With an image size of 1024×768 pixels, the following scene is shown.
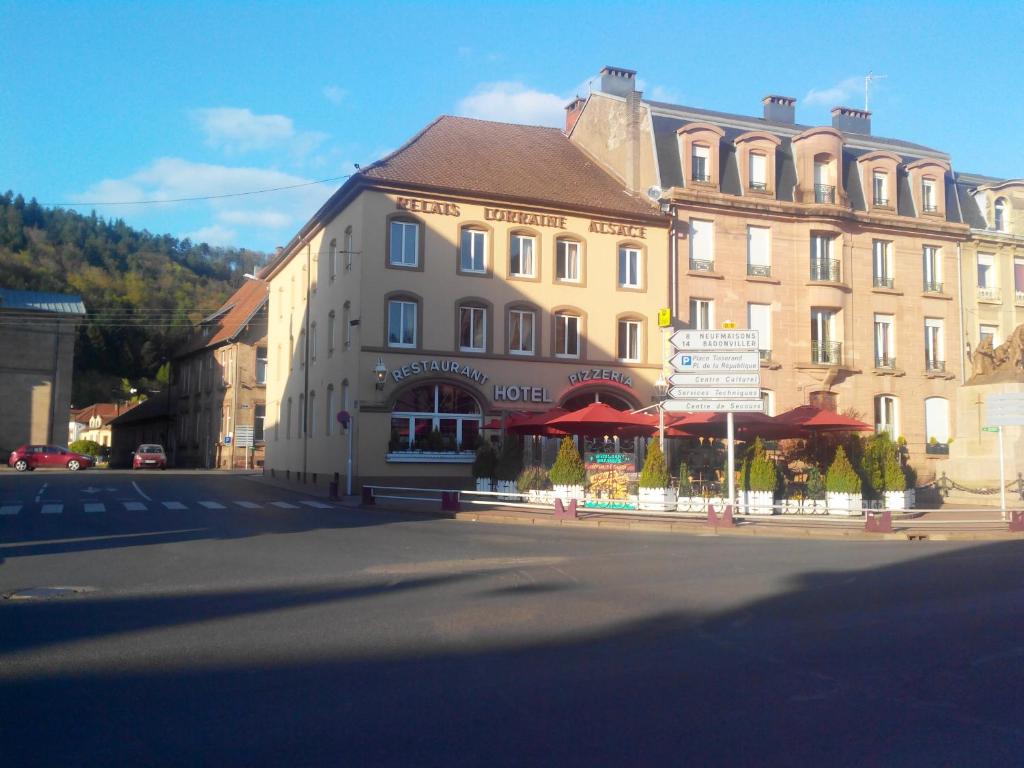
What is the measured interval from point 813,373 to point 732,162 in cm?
871

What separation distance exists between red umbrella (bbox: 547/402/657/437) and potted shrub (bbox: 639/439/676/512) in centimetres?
154

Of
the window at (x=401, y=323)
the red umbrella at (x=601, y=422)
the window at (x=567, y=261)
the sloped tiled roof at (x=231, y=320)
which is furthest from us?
the sloped tiled roof at (x=231, y=320)

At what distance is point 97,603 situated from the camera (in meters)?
10.2

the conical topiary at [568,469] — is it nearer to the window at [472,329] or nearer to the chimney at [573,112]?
the window at [472,329]

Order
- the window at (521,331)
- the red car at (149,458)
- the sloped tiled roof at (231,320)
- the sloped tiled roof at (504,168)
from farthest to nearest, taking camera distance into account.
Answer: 1. the sloped tiled roof at (231,320)
2. the red car at (149,458)
3. the window at (521,331)
4. the sloped tiled roof at (504,168)

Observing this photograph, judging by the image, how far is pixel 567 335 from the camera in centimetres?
3503

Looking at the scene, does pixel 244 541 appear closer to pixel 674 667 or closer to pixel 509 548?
pixel 509 548

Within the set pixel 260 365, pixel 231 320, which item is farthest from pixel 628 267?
pixel 231 320

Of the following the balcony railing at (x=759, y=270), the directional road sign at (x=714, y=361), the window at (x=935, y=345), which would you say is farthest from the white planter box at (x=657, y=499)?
the window at (x=935, y=345)

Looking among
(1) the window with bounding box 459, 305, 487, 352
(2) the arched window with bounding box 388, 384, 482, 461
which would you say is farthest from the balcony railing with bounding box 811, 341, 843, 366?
(2) the arched window with bounding box 388, 384, 482, 461

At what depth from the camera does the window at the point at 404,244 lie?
32.7 metres

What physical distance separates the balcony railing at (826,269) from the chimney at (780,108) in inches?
318

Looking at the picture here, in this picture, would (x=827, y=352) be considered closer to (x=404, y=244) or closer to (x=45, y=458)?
(x=404, y=244)

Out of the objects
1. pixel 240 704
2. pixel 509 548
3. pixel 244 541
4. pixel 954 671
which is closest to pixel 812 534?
pixel 509 548
